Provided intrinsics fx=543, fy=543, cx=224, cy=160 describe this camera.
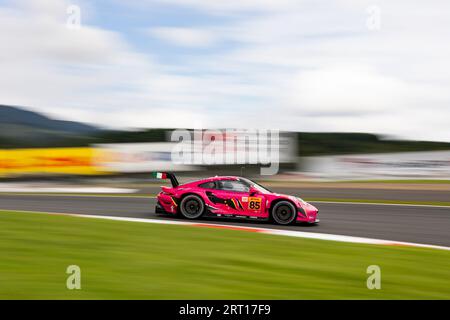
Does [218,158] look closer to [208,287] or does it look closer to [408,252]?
[408,252]

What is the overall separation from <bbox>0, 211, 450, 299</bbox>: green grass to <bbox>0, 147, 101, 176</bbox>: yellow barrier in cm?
1876

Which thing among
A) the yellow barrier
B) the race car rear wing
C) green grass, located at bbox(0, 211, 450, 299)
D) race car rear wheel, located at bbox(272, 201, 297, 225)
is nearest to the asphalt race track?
race car rear wheel, located at bbox(272, 201, 297, 225)

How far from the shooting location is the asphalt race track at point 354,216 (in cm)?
1049

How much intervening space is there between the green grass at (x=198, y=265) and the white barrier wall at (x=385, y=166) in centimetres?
1761

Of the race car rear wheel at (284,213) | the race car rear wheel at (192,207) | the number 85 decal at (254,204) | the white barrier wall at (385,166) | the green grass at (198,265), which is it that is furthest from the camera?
the white barrier wall at (385,166)

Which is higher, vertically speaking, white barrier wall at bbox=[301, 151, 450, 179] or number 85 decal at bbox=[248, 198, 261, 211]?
white barrier wall at bbox=[301, 151, 450, 179]

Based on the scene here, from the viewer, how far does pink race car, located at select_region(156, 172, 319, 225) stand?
11.3 meters

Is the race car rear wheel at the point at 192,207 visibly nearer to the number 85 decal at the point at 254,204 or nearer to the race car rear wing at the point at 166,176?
the race car rear wing at the point at 166,176

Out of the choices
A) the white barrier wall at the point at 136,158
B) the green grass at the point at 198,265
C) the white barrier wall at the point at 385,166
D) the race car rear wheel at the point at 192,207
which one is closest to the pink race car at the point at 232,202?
the race car rear wheel at the point at 192,207

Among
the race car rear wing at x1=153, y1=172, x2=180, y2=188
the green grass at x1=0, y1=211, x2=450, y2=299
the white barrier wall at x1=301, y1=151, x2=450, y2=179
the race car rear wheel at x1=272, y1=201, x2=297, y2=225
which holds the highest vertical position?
the white barrier wall at x1=301, y1=151, x2=450, y2=179

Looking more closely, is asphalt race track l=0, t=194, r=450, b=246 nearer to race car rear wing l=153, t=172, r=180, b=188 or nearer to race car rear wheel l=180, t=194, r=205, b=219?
race car rear wheel l=180, t=194, r=205, b=219

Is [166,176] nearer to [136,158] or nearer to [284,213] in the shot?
[284,213]
